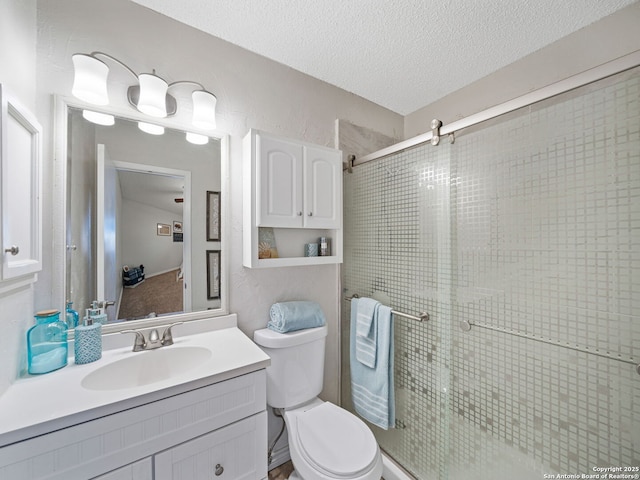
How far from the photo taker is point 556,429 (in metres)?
0.99

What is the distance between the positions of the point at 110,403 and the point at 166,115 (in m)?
1.15

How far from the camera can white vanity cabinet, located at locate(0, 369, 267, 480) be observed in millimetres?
674

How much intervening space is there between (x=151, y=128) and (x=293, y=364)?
1.34 m

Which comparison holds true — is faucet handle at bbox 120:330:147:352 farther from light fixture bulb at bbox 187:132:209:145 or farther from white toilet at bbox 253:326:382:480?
light fixture bulb at bbox 187:132:209:145

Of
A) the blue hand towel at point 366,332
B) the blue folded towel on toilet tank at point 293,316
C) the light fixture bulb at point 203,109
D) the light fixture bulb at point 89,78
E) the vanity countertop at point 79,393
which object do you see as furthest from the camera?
the blue hand towel at point 366,332

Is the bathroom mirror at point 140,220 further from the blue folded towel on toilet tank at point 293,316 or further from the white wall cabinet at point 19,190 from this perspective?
the blue folded towel on toilet tank at point 293,316

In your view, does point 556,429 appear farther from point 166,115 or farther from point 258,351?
point 166,115

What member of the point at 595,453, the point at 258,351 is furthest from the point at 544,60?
the point at 258,351

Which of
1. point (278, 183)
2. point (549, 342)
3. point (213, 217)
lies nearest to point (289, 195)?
point (278, 183)

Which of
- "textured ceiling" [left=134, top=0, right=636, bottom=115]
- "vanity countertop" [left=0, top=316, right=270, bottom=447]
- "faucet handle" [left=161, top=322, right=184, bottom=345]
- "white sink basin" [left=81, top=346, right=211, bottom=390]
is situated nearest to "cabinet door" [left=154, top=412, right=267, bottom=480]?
"vanity countertop" [left=0, top=316, right=270, bottom=447]

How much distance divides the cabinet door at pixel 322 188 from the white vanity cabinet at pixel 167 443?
0.85 m

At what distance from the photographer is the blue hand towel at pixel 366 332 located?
1.50m

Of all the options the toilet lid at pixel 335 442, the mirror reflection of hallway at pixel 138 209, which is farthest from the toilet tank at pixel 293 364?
the mirror reflection of hallway at pixel 138 209

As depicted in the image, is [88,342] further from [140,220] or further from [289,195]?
[289,195]
